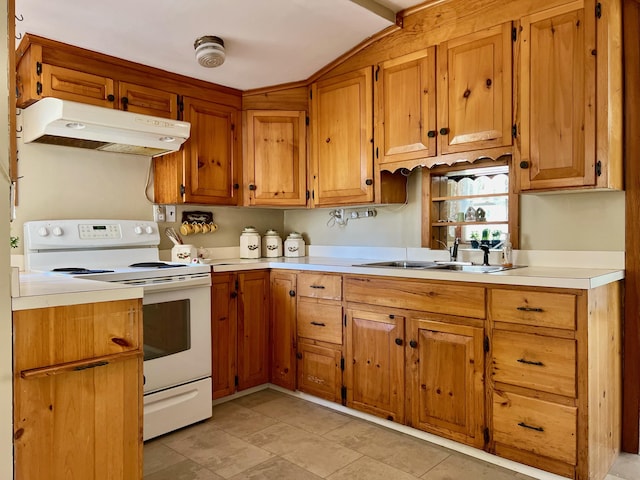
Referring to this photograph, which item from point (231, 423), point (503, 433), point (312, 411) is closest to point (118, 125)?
point (231, 423)

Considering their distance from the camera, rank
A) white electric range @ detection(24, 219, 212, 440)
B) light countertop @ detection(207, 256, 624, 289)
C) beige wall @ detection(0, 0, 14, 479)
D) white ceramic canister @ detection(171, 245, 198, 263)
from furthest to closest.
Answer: white ceramic canister @ detection(171, 245, 198, 263)
white electric range @ detection(24, 219, 212, 440)
light countertop @ detection(207, 256, 624, 289)
beige wall @ detection(0, 0, 14, 479)

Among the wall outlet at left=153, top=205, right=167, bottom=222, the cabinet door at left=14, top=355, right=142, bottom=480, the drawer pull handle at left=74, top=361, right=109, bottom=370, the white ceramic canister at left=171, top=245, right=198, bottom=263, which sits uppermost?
the wall outlet at left=153, top=205, right=167, bottom=222

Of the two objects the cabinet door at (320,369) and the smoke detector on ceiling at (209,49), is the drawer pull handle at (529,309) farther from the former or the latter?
the smoke detector on ceiling at (209,49)

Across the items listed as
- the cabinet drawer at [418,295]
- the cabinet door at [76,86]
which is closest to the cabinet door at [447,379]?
the cabinet drawer at [418,295]

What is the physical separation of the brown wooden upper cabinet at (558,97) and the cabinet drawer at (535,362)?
72cm

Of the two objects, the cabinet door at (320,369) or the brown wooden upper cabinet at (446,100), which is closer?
the brown wooden upper cabinet at (446,100)

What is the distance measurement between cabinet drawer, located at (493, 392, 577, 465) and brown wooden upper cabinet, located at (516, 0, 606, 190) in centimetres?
98

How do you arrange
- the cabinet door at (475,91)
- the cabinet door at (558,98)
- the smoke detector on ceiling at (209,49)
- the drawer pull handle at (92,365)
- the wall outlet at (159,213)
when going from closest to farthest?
1. the drawer pull handle at (92,365)
2. the cabinet door at (558,98)
3. the cabinet door at (475,91)
4. the smoke detector on ceiling at (209,49)
5. the wall outlet at (159,213)

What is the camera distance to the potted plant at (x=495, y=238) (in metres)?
2.64

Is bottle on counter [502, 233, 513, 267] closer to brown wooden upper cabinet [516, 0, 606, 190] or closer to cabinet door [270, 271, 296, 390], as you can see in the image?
brown wooden upper cabinet [516, 0, 606, 190]

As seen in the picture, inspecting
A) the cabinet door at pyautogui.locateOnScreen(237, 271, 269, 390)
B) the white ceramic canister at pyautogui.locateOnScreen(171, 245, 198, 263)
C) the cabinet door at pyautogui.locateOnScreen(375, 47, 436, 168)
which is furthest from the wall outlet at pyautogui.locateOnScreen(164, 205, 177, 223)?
the cabinet door at pyautogui.locateOnScreen(375, 47, 436, 168)

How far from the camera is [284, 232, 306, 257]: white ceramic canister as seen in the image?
11.7ft

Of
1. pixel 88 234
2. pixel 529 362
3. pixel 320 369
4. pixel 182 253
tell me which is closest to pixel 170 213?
pixel 182 253

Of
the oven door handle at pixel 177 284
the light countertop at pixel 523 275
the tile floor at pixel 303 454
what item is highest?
the light countertop at pixel 523 275
